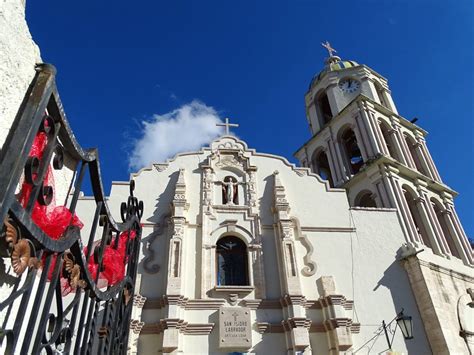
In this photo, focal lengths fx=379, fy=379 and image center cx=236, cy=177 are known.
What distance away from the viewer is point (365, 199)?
18.7m

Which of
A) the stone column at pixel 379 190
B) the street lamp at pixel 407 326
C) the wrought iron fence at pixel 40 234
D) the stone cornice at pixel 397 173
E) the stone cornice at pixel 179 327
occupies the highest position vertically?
the stone cornice at pixel 397 173

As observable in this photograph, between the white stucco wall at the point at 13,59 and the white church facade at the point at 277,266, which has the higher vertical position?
the white church facade at the point at 277,266

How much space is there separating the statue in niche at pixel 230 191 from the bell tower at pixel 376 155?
6.29 metres

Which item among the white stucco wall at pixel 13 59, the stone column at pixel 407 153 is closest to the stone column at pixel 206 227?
the white stucco wall at pixel 13 59

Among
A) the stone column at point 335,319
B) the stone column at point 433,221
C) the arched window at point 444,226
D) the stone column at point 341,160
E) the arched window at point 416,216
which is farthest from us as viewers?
the stone column at point 341,160

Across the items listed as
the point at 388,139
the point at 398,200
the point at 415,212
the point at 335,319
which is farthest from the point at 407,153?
the point at 335,319

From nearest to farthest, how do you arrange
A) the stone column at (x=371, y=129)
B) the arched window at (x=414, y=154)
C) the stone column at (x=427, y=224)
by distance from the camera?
1. the stone column at (x=427, y=224)
2. the stone column at (x=371, y=129)
3. the arched window at (x=414, y=154)

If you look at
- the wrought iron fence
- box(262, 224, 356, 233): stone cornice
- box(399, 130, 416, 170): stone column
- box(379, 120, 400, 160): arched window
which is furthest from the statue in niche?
the wrought iron fence

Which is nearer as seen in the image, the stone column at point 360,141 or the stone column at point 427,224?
the stone column at point 427,224

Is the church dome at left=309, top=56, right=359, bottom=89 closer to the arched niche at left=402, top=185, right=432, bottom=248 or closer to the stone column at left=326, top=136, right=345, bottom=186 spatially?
the stone column at left=326, top=136, right=345, bottom=186

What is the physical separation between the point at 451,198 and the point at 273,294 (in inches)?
501

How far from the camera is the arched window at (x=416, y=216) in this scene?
16250 millimetres

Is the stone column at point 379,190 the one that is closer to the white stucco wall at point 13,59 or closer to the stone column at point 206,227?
the stone column at point 206,227

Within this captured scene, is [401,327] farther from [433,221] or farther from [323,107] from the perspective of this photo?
[323,107]
